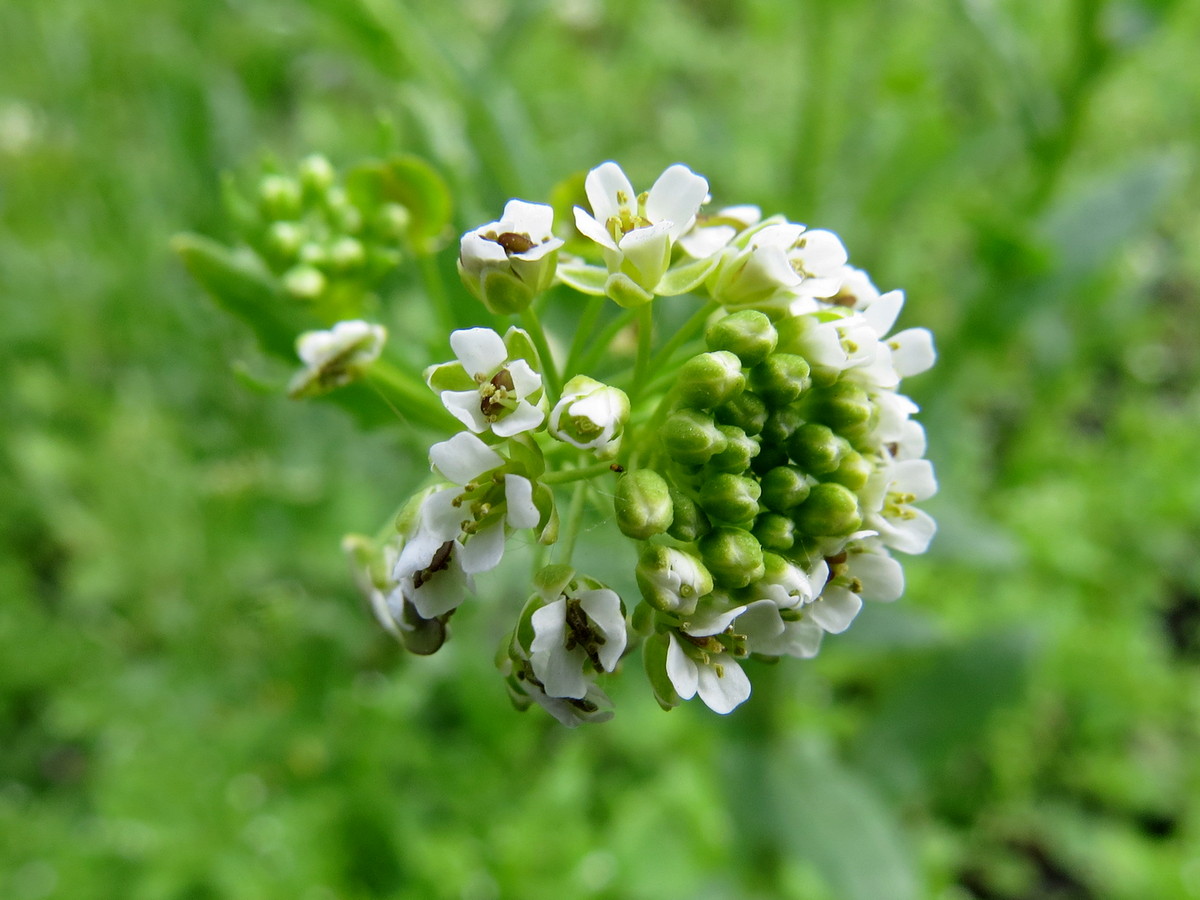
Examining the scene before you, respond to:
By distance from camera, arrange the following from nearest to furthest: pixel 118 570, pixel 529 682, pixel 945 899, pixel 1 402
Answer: pixel 529 682 < pixel 945 899 < pixel 118 570 < pixel 1 402

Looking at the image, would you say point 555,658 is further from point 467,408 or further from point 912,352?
point 912,352

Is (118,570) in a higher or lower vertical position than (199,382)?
lower

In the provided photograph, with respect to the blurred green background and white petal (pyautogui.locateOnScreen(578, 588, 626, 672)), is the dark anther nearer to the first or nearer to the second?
white petal (pyautogui.locateOnScreen(578, 588, 626, 672))

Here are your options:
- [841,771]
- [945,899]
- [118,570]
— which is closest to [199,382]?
[118,570]

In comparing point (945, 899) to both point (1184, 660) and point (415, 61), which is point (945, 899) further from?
point (415, 61)

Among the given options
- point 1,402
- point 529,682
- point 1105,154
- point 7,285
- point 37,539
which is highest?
point 529,682

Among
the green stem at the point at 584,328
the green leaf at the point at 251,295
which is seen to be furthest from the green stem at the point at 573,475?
the green leaf at the point at 251,295
